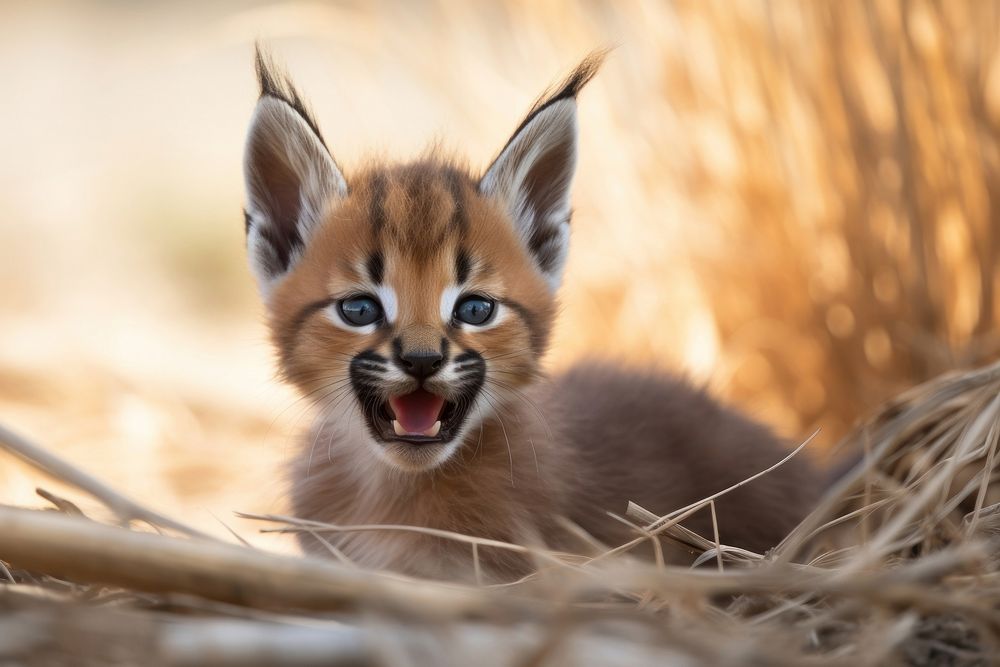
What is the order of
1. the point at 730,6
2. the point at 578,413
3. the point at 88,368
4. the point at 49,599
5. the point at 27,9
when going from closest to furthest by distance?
the point at 49,599, the point at 578,413, the point at 730,6, the point at 88,368, the point at 27,9

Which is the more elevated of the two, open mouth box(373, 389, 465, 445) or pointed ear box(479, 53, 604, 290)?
pointed ear box(479, 53, 604, 290)

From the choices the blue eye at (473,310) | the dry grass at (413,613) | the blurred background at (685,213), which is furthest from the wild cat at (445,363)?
the dry grass at (413,613)

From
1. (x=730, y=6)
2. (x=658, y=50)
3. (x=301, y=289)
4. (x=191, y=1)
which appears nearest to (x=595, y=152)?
(x=658, y=50)

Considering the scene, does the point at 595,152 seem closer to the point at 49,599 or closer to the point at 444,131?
the point at 444,131

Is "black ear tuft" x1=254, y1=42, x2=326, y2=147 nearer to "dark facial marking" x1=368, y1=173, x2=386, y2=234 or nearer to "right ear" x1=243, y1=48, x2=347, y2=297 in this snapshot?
"right ear" x1=243, y1=48, x2=347, y2=297

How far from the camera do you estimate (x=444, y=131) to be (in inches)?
113

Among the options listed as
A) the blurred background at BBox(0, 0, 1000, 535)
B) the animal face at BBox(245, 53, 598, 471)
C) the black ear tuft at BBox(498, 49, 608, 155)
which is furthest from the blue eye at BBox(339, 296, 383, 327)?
the black ear tuft at BBox(498, 49, 608, 155)

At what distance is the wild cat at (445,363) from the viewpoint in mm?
2004

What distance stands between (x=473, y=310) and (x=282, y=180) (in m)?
0.60

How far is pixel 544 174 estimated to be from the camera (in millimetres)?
2369

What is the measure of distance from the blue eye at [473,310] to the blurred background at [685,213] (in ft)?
1.27

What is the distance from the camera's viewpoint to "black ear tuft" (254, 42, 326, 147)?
2109mm

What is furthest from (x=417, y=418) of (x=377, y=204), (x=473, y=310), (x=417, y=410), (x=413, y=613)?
(x=413, y=613)

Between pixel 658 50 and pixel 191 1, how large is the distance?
631cm
